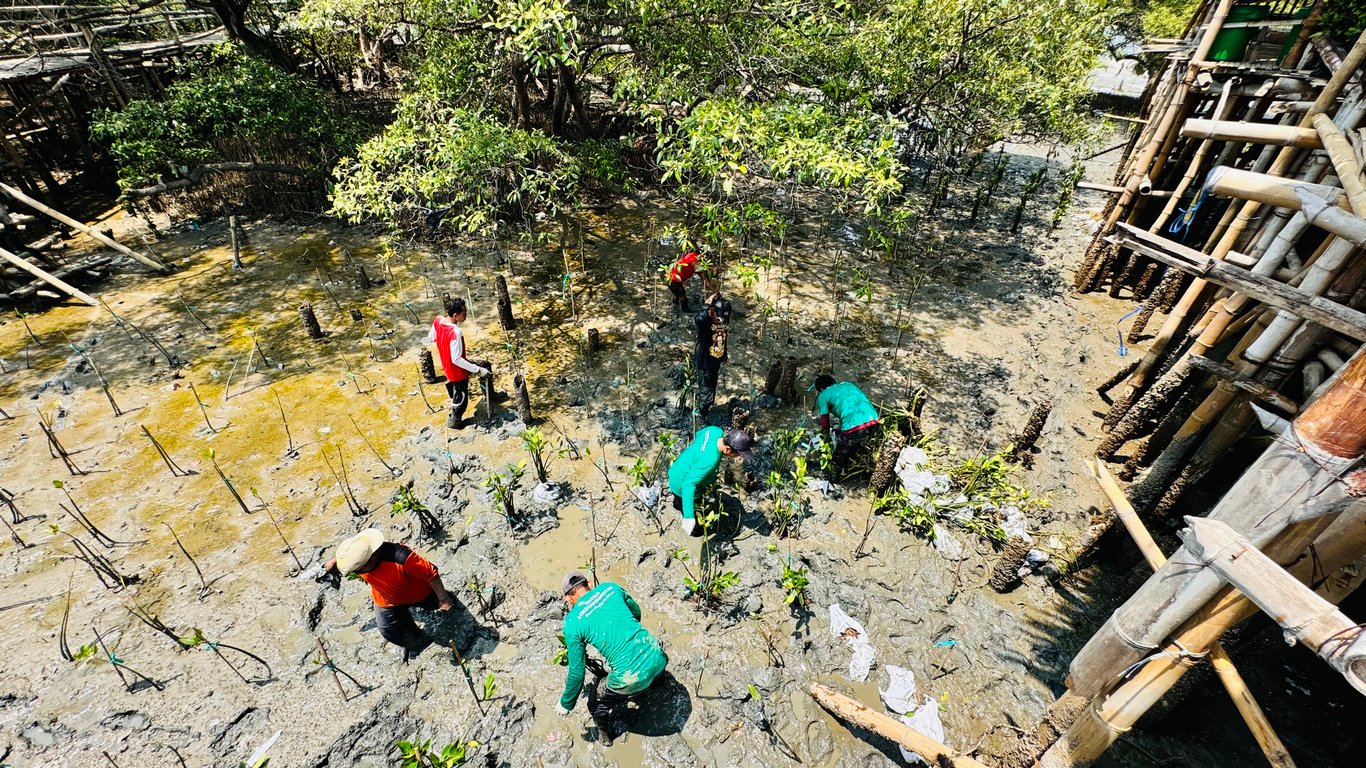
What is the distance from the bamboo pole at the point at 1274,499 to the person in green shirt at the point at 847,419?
10.1ft

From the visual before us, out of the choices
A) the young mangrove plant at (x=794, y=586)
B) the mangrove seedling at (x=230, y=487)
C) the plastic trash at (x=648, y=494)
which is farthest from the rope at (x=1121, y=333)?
the mangrove seedling at (x=230, y=487)

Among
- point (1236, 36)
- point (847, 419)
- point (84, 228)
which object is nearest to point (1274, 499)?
point (847, 419)

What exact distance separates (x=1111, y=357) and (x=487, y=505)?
9.70 meters

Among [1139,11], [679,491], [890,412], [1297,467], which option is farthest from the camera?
[1139,11]

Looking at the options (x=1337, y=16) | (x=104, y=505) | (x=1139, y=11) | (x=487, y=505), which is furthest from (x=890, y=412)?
(x=1139, y=11)

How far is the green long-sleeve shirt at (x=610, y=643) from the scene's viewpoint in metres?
3.71

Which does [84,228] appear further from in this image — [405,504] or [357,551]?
[357,551]

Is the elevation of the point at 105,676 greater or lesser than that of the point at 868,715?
lesser

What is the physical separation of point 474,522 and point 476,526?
0.20 feet

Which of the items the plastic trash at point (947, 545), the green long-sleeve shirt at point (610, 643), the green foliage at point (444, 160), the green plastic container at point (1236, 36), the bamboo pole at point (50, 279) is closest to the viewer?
the green long-sleeve shirt at point (610, 643)

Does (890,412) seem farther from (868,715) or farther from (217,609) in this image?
(217,609)

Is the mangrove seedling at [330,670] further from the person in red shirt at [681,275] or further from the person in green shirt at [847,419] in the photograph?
the person in red shirt at [681,275]

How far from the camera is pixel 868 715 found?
12.6ft

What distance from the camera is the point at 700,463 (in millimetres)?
5090
